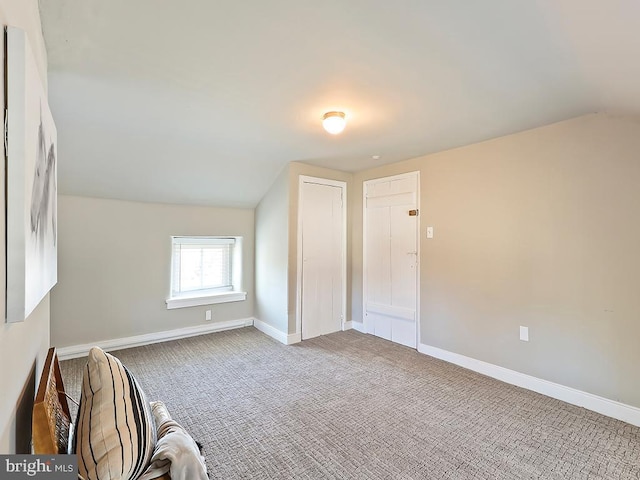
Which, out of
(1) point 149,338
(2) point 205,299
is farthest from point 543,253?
(1) point 149,338

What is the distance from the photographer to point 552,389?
8.80ft

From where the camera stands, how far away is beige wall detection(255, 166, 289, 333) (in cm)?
402

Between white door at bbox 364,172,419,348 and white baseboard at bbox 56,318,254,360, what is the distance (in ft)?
6.27

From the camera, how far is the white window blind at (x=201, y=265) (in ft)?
14.0

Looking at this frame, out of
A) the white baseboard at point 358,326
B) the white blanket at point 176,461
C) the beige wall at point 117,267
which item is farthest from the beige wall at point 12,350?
the white baseboard at point 358,326

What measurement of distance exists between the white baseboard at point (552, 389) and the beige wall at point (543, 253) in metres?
0.05

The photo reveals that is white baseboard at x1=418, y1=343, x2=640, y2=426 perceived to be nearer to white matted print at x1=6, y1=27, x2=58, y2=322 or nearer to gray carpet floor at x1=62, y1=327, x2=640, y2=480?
gray carpet floor at x1=62, y1=327, x2=640, y2=480

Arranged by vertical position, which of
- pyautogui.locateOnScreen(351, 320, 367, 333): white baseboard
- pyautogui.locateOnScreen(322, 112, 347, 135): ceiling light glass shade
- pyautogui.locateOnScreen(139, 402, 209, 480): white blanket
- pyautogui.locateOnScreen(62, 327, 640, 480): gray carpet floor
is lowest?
pyautogui.locateOnScreen(62, 327, 640, 480): gray carpet floor

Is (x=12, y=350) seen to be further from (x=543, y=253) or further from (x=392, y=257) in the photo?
(x=392, y=257)

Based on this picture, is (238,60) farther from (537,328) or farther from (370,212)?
(537,328)

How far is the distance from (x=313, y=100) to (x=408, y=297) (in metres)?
2.56

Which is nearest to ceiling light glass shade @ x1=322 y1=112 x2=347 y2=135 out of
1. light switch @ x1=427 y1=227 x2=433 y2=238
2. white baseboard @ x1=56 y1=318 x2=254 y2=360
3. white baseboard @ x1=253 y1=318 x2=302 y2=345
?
light switch @ x1=427 y1=227 x2=433 y2=238

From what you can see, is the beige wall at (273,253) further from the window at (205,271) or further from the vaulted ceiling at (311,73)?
the vaulted ceiling at (311,73)

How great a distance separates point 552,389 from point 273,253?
324 centimetres
